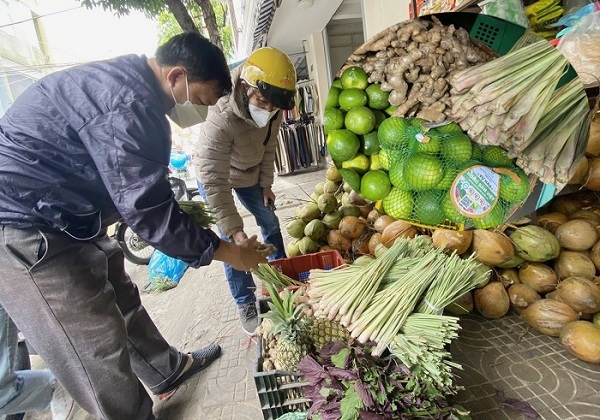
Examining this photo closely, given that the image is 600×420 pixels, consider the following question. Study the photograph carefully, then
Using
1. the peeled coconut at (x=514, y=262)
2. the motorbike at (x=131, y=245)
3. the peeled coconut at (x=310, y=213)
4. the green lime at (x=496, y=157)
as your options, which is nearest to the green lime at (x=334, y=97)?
the green lime at (x=496, y=157)

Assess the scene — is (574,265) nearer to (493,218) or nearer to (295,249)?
(493,218)

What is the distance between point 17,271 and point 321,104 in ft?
25.1

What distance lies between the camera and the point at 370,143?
1.78 metres

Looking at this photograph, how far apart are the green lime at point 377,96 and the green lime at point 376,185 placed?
354 millimetres

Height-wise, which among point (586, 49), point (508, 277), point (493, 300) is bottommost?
point (493, 300)

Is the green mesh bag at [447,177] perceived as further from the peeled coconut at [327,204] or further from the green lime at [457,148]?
the peeled coconut at [327,204]

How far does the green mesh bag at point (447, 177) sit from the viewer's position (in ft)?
4.57

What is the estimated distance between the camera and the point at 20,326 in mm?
1513

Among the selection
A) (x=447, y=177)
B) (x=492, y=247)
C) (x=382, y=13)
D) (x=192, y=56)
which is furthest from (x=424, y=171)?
(x=382, y=13)

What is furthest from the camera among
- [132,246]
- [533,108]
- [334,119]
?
[132,246]

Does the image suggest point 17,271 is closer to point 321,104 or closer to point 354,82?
point 354,82

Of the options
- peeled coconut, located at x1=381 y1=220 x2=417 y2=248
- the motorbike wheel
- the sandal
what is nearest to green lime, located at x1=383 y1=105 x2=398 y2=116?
peeled coconut, located at x1=381 y1=220 x2=417 y2=248

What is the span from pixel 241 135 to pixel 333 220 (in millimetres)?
1114

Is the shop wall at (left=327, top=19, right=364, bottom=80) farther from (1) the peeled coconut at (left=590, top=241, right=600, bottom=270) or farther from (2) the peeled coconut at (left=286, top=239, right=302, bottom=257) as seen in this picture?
(1) the peeled coconut at (left=590, top=241, right=600, bottom=270)
